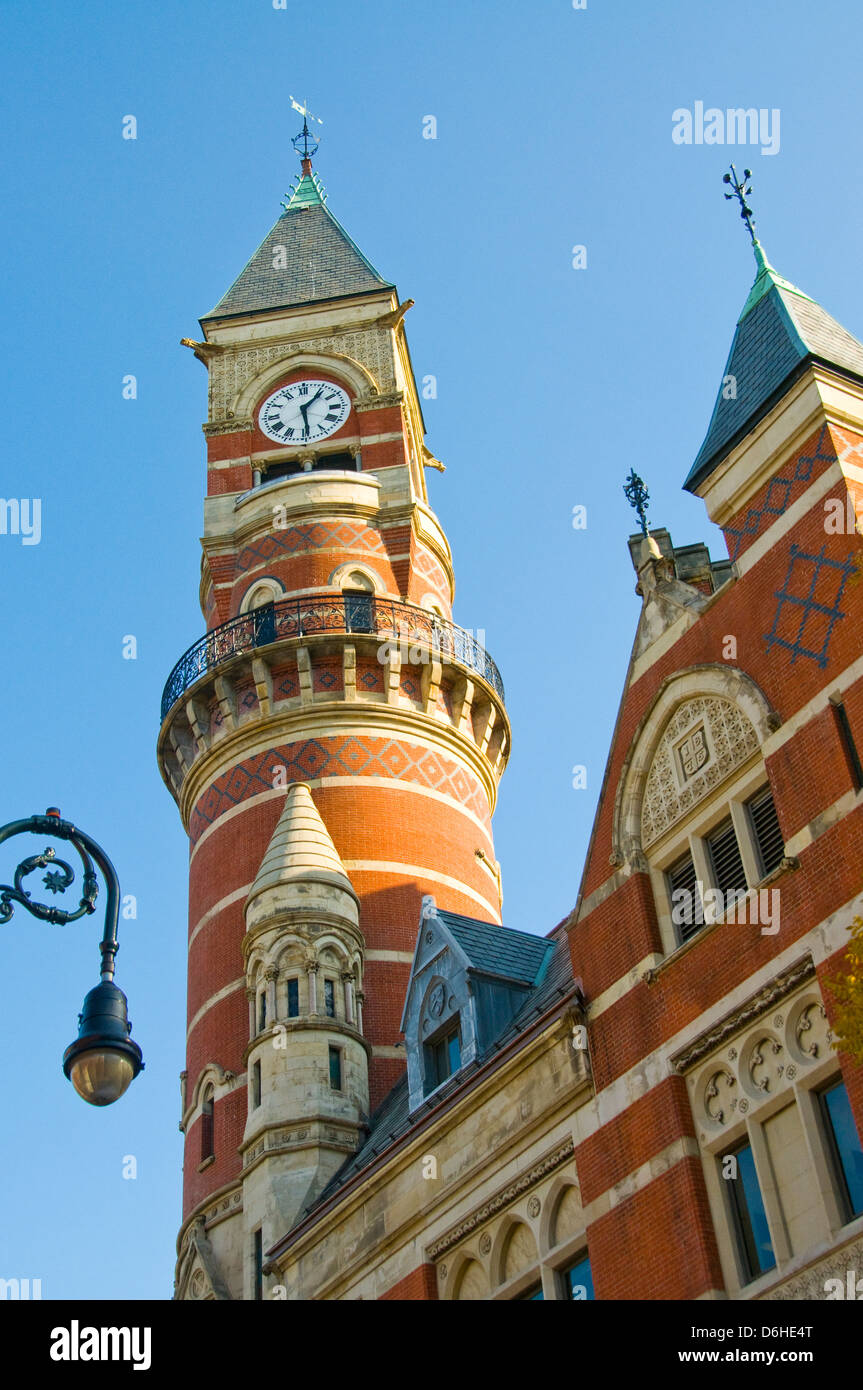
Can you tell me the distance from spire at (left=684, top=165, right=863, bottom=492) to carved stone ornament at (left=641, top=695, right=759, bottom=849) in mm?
2834

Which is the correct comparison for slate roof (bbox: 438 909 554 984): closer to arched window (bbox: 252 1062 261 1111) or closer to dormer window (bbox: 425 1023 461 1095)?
dormer window (bbox: 425 1023 461 1095)

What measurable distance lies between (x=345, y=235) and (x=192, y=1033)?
71.9 feet

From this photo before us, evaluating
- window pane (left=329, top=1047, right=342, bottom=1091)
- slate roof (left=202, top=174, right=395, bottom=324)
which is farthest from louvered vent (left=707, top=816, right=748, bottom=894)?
slate roof (left=202, top=174, right=395, bottom=324)

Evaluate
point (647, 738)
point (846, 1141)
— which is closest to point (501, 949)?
point (647, 738)

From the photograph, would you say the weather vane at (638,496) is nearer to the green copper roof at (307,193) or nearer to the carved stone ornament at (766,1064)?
the carved stone ornament at (766,1064)

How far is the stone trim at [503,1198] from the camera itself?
59.9ft

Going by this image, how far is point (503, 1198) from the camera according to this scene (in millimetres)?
18922

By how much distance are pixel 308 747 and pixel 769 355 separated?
13.8 metres

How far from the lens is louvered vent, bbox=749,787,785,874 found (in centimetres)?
1691

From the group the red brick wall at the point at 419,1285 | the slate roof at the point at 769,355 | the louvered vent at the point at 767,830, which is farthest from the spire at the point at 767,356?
the red brick wall at the point at 419,1285

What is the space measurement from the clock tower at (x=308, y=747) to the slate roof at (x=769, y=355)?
421 inches

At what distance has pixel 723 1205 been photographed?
52.3ft

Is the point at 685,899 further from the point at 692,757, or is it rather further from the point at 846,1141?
the point at 846,1141

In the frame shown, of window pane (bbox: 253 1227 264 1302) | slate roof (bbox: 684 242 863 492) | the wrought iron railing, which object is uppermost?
the wrought iron railing
